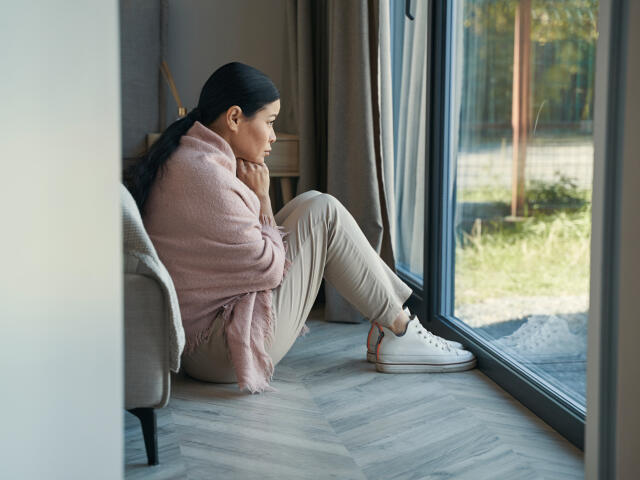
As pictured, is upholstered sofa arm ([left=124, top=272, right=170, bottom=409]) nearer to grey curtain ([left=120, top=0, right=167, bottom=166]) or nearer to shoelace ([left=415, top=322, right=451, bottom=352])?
shoelace ([left=415, top=322, right=451, bottom=352])

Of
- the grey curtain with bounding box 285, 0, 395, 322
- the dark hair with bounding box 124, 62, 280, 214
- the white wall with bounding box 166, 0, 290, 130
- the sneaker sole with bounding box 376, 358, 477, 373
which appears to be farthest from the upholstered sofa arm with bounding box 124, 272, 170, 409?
the white wall with bounding box 166, 0, 290, 130

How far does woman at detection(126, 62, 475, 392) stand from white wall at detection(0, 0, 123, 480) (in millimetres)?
1154

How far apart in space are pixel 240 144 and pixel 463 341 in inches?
35.4

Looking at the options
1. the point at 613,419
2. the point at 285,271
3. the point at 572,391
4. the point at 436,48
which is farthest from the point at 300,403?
the point at 436,48

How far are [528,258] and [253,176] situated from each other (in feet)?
2.57

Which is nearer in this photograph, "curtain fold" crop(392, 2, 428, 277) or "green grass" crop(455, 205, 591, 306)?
"green grass" crop(455, 205, 591, 306)

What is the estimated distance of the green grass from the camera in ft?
5.50

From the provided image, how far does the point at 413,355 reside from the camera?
2145 mm

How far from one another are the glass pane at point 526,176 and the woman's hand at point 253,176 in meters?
0.63

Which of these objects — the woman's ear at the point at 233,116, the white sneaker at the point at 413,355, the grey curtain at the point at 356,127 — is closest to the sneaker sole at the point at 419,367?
the white sneaker at the point at 413,355

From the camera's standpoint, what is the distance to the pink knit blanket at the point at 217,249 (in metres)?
1.85

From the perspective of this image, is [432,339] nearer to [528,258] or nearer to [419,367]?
Answer: [419,367]

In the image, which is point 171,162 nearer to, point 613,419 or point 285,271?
point 285,271

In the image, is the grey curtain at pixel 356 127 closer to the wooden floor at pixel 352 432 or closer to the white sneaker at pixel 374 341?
the white sneaker at pixel 374 341
